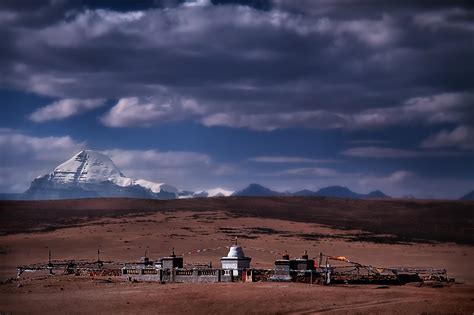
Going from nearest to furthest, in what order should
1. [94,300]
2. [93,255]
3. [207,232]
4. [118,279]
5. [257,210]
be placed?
[94,300]
[118,279]
[93,255]
[207,232]
[257,210]

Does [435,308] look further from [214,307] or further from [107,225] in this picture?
[107,225]

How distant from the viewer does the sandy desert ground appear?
30.5 meters

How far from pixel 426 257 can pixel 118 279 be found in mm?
34430

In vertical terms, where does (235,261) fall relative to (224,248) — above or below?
above

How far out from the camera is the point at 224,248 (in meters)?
68.3

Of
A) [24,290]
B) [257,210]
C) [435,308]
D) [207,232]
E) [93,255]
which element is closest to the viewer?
[435,308]

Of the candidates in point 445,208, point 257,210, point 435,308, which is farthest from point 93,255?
point 445,208

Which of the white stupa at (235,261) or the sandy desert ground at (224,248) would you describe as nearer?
the sandy desert ground at (224,248)

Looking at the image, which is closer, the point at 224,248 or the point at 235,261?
the point at 235,261

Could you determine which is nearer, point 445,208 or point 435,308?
point 435,308

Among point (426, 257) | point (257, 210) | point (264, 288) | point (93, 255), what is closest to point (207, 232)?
point (93, 255)

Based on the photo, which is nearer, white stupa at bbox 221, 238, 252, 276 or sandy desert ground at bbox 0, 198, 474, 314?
sandy desert ground at bbox 0, 198, 474, 314

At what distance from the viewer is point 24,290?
122 feet

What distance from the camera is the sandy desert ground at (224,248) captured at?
100 ft
